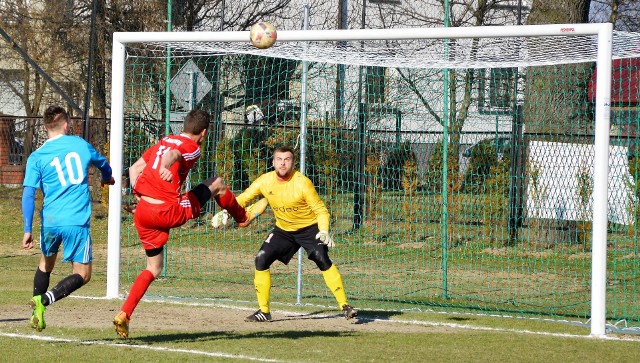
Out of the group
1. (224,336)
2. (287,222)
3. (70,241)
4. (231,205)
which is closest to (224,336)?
(224,336)

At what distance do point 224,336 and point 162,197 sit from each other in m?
1.57

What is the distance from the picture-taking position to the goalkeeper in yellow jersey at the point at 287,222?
32.9 ft

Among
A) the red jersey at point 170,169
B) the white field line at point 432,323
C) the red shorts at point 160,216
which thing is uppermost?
the red jersey at point 170,169

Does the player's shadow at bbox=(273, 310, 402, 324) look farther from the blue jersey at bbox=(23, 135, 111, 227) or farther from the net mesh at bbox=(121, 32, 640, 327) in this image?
the blue jersey at bbox=(23, 135, 111, 227)

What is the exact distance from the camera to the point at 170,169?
8.02 meters

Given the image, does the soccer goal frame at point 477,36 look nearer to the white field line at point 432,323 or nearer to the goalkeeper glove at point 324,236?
the white field line at point 432,323

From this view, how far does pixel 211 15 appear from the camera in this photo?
20562 mm

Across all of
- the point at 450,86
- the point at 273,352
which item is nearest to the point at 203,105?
the point at 450,86

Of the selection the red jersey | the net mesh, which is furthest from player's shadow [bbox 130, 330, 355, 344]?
the net mesh

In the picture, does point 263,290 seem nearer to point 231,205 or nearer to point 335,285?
point 335,285

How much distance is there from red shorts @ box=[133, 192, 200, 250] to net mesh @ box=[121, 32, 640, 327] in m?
4.10

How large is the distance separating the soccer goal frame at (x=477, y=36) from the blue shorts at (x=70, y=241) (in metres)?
3.14

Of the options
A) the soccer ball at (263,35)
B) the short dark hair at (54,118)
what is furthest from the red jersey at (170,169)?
the soccer ball at (263,35)

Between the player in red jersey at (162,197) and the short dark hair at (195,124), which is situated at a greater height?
the short dark hair at (195,124)
